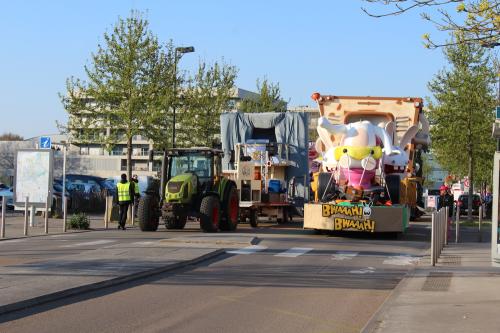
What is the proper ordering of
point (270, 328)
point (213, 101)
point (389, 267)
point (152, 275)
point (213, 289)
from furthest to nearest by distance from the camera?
point (213, 101) → point (389, 267) → point (152, 275) → point (213, 289) → point (270, 328)

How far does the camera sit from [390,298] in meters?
11.4

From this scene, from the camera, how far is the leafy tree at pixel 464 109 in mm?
37219

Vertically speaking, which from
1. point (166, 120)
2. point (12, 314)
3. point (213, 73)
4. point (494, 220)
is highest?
point (213, 73)

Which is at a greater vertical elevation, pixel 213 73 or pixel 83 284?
pixel 213 73

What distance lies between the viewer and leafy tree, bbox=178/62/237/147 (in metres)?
44.4

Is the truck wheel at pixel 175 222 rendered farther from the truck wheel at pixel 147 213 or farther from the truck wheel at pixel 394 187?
the truck wheel at pixel 394 187

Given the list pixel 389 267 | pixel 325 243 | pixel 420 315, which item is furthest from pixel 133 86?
pixel 420 315

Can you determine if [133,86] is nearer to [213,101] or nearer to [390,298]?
[213,101]

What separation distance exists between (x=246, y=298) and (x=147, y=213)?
12244 millimetres

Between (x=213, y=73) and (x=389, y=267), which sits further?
(x=213, y=73)

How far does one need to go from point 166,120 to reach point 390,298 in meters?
29.3

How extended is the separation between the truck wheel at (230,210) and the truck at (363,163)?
2422mm

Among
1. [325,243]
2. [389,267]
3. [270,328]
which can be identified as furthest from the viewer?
[325,243]

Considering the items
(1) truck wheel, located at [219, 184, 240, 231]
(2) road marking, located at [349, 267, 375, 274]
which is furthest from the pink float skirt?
(2) road marking, located at [349, 267, 375, 274]
